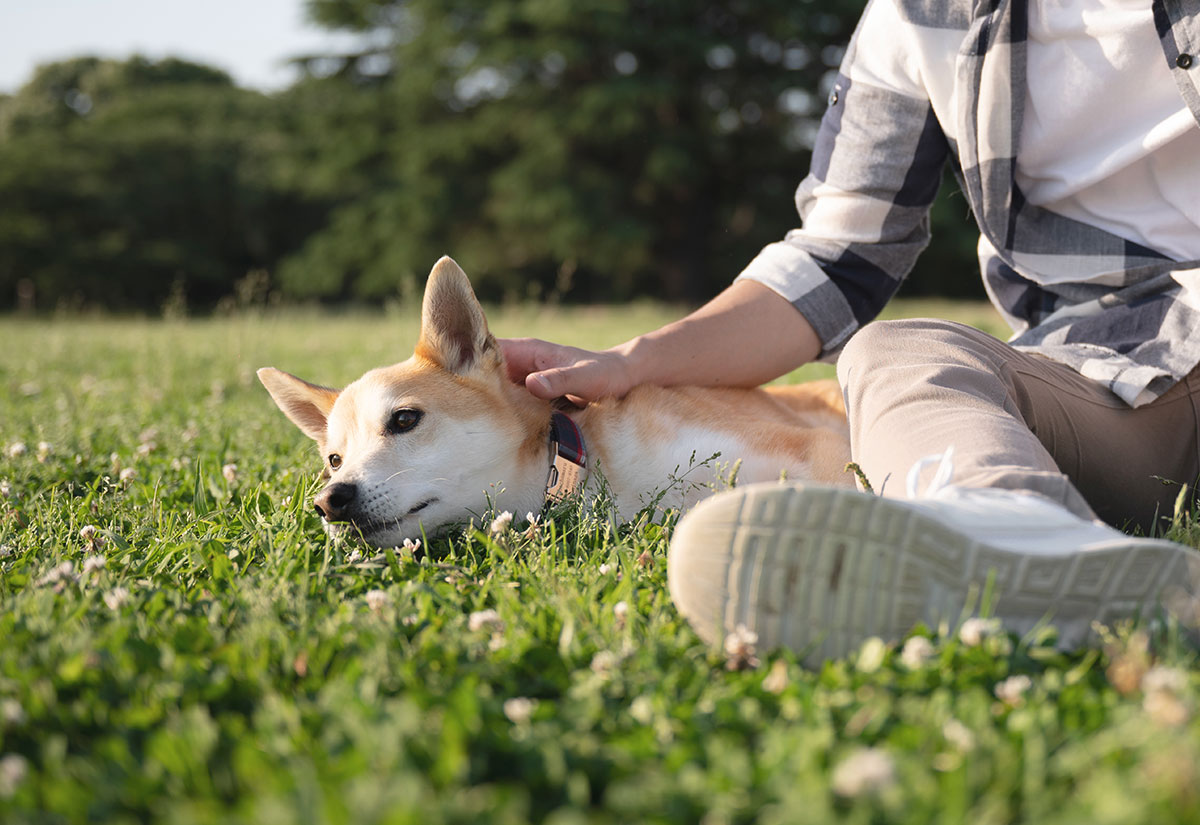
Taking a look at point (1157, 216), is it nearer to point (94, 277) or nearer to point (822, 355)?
point (822, 355)

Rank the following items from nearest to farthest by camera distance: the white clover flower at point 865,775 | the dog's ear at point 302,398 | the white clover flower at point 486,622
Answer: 1. the white clover flower at point 865,775
2. the white clover flower at point 486,622
3. the dog's ear at point 302,398

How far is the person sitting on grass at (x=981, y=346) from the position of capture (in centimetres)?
141

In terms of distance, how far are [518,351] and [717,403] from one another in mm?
631

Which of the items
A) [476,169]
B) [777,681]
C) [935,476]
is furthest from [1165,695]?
[476,169]

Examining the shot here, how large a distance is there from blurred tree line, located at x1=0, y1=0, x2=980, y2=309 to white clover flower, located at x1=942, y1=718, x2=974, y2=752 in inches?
665

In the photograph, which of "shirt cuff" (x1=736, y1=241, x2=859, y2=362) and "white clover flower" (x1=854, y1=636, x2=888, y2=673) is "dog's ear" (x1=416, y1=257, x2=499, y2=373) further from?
"white clover flower" (x1=854, y1=636, x2=888, y2=673)

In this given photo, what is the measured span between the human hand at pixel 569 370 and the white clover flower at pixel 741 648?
4.14 feet

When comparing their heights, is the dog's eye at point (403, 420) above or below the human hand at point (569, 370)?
below

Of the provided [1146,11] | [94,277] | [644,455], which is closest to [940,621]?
[644,455]

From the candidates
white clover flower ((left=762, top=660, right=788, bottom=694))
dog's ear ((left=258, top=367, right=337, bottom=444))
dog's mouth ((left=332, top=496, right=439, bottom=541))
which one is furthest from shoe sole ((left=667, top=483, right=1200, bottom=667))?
dog's ear ((left=258, top=367, right=337, bottom=444))

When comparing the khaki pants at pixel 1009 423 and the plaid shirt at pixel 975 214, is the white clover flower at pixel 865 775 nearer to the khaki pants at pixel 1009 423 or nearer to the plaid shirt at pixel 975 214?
the khaki pants at pixel 1009 423

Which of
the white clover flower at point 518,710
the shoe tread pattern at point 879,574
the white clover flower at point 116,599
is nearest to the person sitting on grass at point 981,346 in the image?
the shoe tread pattern at point 879,574

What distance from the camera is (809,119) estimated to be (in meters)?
20.7

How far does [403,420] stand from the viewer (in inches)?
105
